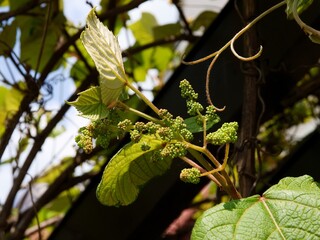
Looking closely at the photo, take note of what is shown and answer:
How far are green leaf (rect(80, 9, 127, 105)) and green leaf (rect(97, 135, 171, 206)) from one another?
80mm

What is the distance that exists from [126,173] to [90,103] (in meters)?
0.12

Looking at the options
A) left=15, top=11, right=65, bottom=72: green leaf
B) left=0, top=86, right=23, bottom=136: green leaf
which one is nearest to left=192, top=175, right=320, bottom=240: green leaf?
left=15, top=11, right=65, bottom=72: green leaf

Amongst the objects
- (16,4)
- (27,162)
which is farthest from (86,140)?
(16,4)

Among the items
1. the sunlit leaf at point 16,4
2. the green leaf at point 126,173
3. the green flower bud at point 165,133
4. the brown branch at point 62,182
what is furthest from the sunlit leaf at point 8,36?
the green flower bud at point 165,133

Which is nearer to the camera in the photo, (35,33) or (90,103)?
(90,103)

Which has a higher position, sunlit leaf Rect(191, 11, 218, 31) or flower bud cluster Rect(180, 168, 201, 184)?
flower bud cluster Rect(180, 168, 201, 184)

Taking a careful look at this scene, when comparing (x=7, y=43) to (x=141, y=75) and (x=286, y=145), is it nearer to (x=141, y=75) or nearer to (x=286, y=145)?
(x=141, y=75)

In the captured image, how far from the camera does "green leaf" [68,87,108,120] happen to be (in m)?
0.67

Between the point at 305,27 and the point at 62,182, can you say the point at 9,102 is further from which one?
the point at 305,27

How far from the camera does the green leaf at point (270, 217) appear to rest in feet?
1.93

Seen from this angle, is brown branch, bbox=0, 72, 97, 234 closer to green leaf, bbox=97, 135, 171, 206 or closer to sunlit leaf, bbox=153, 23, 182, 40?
sunlit leaf, bbox=153, 23, 182, 40

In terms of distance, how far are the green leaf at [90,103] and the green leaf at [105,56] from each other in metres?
0.01

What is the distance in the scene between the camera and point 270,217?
608 mm

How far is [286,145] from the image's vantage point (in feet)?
5.02
